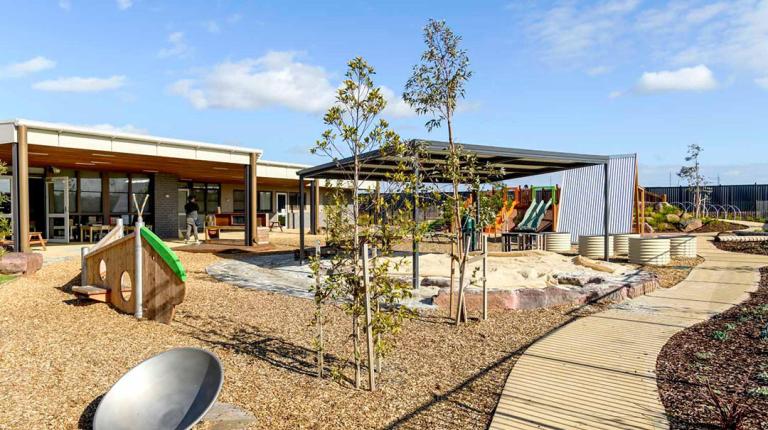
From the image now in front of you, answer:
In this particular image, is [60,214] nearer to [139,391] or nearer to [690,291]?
[139,391]

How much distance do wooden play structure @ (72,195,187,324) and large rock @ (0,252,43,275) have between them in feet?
8.00

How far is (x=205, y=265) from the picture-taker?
12.3 m

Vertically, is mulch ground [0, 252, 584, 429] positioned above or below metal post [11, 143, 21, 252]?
below

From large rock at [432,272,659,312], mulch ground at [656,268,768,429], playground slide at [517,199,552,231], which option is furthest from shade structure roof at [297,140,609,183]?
playground slide at [517,199,552,231]

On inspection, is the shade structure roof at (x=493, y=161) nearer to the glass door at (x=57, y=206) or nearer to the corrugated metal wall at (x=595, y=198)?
the corrugated metal wall at (x=595, y=198)

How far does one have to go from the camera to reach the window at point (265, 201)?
28406 millimetres

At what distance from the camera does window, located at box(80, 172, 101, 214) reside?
18.5 metres

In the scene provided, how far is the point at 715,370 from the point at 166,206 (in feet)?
65.0

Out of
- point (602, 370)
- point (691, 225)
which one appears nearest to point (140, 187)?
point (602, 370)

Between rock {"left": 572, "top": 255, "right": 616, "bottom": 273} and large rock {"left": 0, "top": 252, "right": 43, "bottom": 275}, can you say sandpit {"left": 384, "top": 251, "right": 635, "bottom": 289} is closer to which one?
rock {"left": 572, "top": 255, "right": 616, "bottom": 273}

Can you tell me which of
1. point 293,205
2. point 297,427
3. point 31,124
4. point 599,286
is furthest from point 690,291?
point 293,205

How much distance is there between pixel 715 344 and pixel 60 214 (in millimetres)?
18806

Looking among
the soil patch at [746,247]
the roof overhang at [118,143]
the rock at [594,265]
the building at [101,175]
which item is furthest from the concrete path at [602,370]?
the roof overhang at [118,143]

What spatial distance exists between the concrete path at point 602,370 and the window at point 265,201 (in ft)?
74.4
